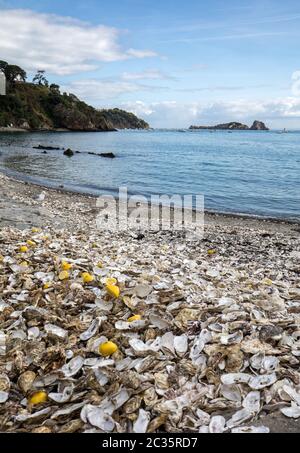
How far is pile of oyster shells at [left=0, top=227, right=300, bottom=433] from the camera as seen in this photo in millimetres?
3627

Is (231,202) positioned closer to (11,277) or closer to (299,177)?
(299,177)

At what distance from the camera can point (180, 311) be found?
5.25 meters

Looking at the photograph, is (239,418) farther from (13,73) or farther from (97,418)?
(13,73)

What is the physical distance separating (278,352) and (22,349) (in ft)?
9.92

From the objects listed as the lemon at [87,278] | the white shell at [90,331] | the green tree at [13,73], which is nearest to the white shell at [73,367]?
the white shell at [90,331]

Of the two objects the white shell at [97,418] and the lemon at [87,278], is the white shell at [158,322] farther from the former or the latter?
the lemon at [87,278]

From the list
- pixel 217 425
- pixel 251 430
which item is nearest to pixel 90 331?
pixel 217 425

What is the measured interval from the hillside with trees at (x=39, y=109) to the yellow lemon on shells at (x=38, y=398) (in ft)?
401

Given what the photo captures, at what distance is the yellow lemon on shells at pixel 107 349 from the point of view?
14.4 feet

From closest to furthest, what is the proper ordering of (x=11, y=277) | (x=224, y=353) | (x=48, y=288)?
1. (x=224, y=353)
2. (x=48, y=288)
3. (x=11, y=277)

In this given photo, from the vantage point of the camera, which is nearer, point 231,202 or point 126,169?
point 231,202

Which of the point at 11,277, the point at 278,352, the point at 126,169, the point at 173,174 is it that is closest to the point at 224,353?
the point at 278,352

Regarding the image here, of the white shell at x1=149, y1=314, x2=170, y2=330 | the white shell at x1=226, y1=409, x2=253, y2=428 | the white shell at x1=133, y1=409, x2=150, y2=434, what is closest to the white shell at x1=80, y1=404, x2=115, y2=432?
the white shell at x1=133, y1=409, x2=150, y2=434
